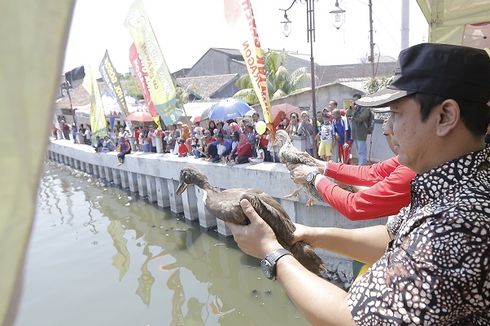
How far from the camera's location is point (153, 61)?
1268cm

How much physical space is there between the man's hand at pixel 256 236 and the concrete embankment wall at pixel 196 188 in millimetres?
5672

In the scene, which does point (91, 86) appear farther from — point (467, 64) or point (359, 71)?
point (359, 71)

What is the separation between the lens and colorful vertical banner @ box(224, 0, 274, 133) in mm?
8992

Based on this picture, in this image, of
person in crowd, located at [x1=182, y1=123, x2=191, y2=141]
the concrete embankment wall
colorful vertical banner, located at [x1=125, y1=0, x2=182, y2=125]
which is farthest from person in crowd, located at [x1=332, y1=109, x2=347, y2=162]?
person in crowd, located at [x1=182, y1=123, x2=191, y2=141]

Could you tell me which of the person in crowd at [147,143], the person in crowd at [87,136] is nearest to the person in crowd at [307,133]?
the person in crowd at [147,143]

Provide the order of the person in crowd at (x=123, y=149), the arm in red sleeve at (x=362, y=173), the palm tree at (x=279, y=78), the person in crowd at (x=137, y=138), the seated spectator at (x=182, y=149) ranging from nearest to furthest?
the arm in red sleeve at (x=362, y=173), the seated spectator at (x=182, y=149), the person in crowd at (x=123, y=149), the person in crowd at (x=137, y=138), the palm tree at (x=279, y=78)

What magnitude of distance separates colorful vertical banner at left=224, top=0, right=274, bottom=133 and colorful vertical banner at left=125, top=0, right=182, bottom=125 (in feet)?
13.1

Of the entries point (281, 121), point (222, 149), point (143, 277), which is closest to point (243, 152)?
point (222, 149)

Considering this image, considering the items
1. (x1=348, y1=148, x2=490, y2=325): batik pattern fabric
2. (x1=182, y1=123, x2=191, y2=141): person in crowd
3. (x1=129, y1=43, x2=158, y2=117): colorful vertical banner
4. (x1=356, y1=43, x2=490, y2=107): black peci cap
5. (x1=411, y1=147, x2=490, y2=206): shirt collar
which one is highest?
(x1=129, y1=43, x2=158, y2=117): colorful vertical banner

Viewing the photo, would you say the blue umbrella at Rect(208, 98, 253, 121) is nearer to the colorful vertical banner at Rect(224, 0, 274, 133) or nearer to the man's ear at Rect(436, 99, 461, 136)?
the colorful vertical banner at Rect(224, 0, 274, 133)

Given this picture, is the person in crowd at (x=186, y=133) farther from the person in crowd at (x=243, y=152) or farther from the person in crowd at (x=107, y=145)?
the person in crowd at (x=107, y=145)

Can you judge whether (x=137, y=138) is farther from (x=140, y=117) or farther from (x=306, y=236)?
(x=306, y=236)

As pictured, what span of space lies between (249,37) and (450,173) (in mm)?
8356

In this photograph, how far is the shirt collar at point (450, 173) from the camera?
1.29 meters
